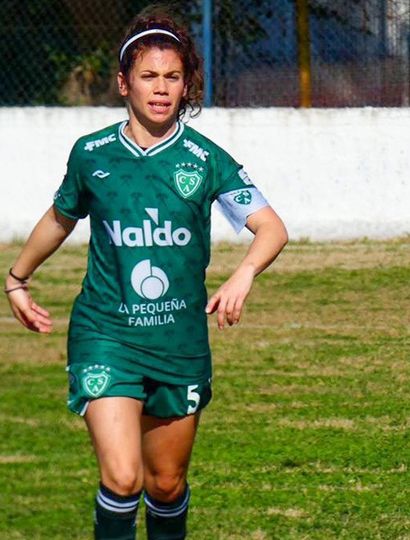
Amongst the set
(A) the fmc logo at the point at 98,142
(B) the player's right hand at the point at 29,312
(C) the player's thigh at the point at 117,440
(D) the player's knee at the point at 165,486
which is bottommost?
(D) the player's knee at the point at 165,486

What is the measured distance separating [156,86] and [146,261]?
1.83 ft

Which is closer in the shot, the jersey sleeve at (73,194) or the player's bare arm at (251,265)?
the player's bare arm at (251,265)

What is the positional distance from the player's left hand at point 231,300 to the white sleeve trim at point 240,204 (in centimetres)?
39

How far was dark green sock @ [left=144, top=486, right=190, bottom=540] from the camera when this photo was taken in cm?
555

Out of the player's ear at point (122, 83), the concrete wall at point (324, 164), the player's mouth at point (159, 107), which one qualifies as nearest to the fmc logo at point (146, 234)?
the player's mouth at point (159, 107)

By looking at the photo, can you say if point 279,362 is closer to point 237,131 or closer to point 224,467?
point 224,467

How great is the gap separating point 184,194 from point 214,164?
Result: 0.58ft

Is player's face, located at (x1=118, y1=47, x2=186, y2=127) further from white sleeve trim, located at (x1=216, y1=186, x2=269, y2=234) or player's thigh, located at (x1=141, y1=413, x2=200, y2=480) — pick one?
player's thigh, located at (x1=141, y1=413, x2=200, y2=480)

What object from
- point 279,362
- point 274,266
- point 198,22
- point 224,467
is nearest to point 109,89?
point 198,22

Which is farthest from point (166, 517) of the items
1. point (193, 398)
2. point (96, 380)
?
point (96, 380)

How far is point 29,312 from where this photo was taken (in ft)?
17.9

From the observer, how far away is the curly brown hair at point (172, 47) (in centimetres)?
532

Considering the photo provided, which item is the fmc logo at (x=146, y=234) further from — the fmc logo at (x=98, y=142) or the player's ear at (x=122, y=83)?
the player's ear at (x=122, y=83)

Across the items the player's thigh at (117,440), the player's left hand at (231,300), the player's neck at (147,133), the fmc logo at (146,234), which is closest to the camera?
the player's left hand at (231,300)
